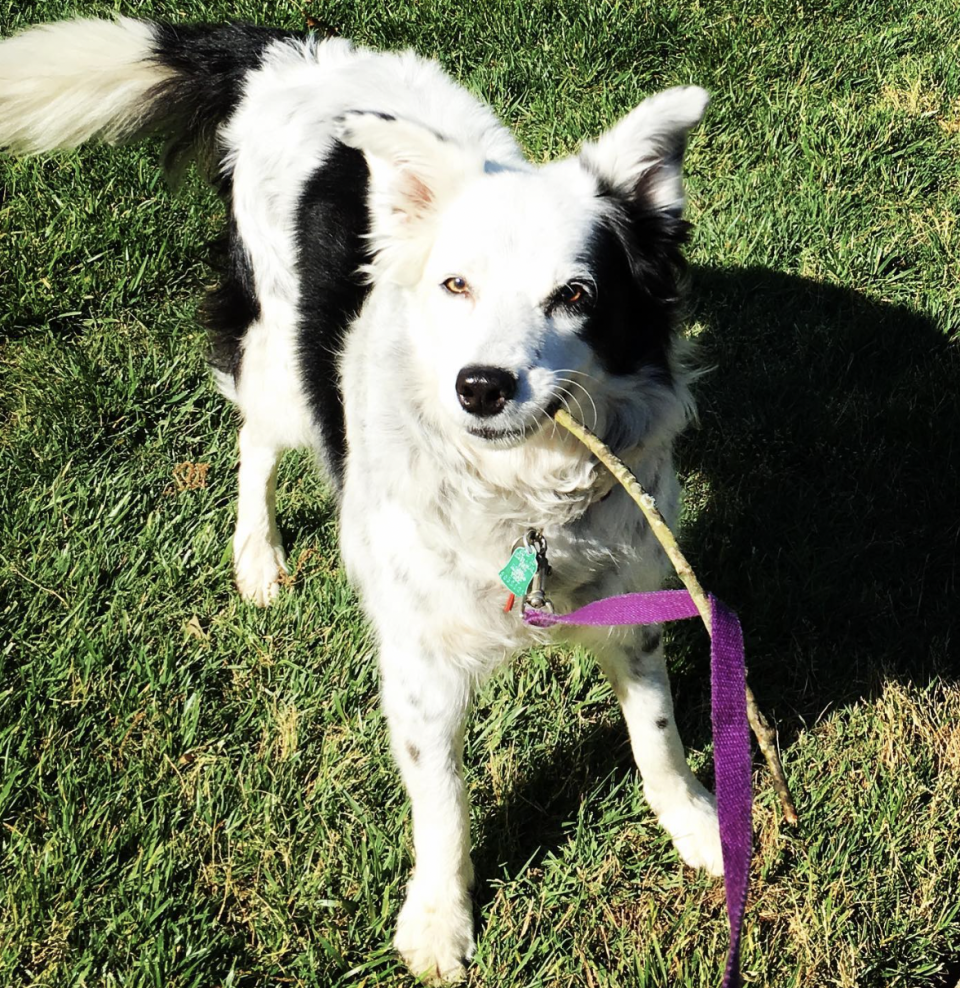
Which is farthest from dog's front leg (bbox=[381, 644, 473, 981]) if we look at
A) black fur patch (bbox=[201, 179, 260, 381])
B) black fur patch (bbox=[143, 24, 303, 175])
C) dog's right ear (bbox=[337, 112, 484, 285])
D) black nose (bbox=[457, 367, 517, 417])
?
black fur patch (bbox=[143, 24, 303, 175])

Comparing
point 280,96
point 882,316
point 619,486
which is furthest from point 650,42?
point 619,486

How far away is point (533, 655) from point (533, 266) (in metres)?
1.43

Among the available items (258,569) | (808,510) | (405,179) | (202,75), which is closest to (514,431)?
(405,179)

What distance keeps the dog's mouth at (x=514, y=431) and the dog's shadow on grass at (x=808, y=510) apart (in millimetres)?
1311

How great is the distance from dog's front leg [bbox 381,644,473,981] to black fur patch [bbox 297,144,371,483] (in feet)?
2.74

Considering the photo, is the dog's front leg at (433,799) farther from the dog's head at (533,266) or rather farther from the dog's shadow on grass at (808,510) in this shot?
the dog's head at (533,266)

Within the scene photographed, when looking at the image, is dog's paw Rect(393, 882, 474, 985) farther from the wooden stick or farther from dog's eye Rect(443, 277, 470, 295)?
dog's eye Rect(443, 277, 470, 295)

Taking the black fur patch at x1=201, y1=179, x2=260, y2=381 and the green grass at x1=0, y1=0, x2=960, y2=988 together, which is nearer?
the green grass at x1=0, y1=0, x2=960, y2=988

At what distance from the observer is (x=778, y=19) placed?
5613 mm

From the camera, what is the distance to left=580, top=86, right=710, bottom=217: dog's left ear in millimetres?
2277

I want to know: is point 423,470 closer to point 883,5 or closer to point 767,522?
point 767,522

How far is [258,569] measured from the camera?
11.9 feet

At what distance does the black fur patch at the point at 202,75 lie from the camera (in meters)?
3.57

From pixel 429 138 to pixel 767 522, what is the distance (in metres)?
1.95
